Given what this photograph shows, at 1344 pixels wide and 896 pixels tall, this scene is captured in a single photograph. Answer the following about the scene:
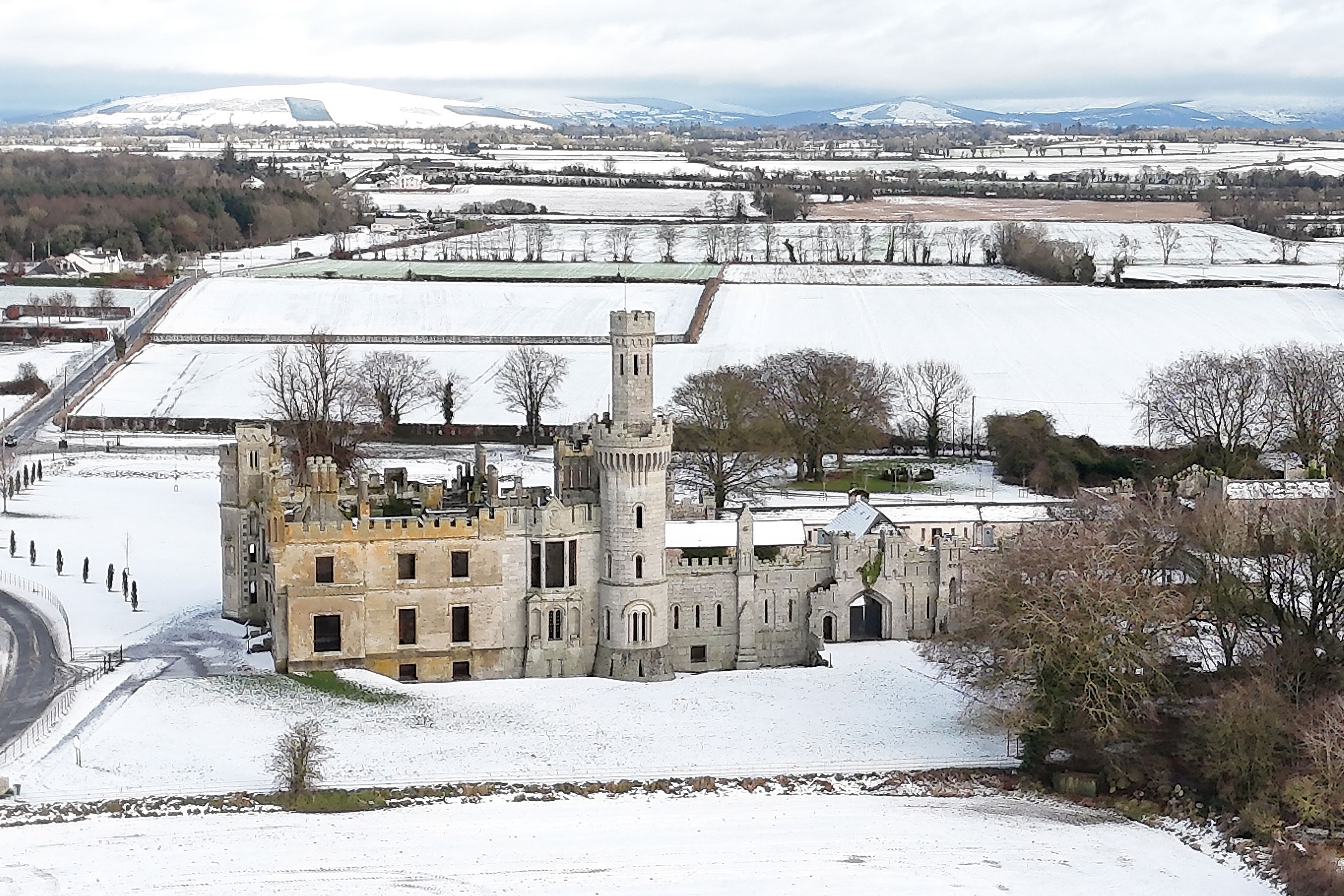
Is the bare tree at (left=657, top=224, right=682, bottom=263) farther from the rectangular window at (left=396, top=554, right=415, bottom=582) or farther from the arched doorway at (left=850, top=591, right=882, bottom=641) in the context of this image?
the rectangular window at (left=396, top=554, right=415, bottom=582)

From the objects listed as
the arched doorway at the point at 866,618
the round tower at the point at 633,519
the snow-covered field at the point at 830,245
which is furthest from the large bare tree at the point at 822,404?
the snow-covered field at the point at 830,245

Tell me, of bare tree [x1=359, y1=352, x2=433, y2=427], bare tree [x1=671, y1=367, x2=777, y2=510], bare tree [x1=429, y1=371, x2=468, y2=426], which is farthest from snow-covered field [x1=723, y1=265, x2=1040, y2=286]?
bare tree [x1=671, y1=367, x2=777, y2=510]

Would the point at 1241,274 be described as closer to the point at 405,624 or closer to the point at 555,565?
the point at 555,565

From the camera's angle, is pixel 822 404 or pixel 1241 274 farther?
pixel 1241 274

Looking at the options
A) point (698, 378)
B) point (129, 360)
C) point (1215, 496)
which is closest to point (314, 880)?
point (1215, 496)

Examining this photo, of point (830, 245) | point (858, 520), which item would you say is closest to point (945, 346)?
point (830, 245)

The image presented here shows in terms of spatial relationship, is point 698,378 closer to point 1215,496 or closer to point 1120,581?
point 1215,496

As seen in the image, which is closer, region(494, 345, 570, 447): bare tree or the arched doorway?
the arched doorway
